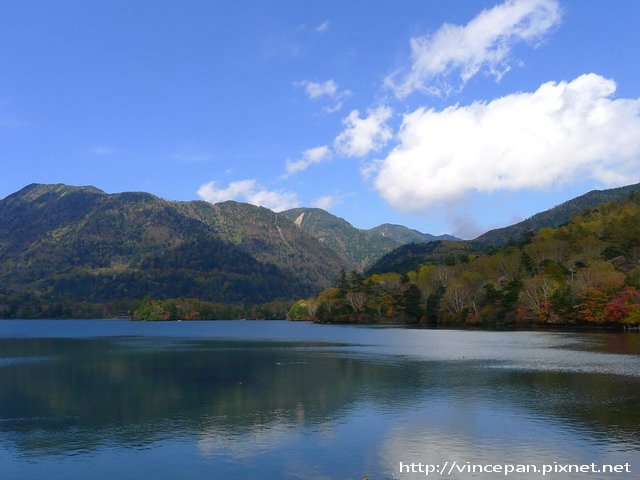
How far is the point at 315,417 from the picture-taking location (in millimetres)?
37688

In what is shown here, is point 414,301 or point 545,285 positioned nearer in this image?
point 545,285

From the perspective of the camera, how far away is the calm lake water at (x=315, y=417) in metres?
27.9

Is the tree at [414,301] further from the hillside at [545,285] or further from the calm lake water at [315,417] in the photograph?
the calm lake water at [315,417]

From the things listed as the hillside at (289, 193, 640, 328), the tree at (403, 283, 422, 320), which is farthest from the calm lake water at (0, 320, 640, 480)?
the tree at (403, 283, 422, 320)

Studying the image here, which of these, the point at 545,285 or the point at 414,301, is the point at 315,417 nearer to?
the point at 545,285

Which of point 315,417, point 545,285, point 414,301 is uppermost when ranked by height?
point 545,285

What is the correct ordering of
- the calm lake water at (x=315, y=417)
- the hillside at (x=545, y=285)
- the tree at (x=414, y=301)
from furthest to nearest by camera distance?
the tree at (x=414, y=301) < the hillside at (x=545, y=285) < the calm lake water at (x=315, y=417)

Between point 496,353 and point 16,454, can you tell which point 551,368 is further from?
point 16,454

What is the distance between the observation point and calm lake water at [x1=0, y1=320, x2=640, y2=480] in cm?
2791

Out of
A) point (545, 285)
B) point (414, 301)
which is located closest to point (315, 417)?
point (545, 285)

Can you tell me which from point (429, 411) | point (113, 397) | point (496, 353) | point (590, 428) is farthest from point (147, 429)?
point (496, 353)

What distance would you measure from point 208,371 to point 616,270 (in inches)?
4367

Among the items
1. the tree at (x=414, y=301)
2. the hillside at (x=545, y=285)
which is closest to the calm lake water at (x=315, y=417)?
the hillside at (x=545, y=285)

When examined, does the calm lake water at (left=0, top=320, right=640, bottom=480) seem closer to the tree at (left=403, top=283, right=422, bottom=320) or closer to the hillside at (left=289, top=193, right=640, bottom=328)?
the hillside at (left=289, top=193, right=640, bottom=328)
